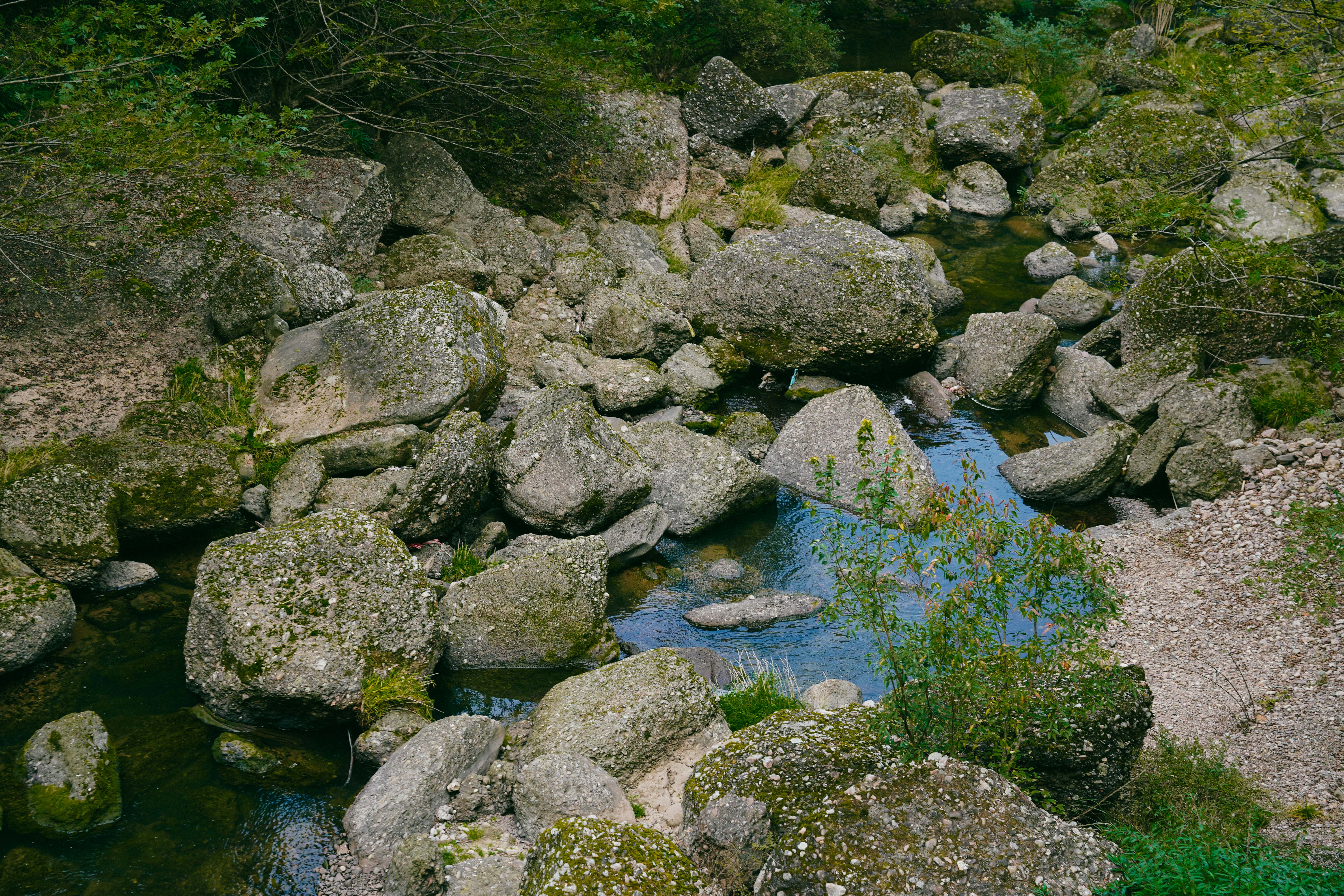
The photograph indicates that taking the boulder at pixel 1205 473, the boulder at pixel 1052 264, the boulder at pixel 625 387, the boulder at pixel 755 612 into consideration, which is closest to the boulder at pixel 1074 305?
the boulder at pixel 1052 264

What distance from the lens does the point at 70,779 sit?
6.16 meters

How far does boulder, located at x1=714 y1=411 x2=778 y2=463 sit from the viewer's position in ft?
38.3

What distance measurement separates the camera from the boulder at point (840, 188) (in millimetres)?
17422

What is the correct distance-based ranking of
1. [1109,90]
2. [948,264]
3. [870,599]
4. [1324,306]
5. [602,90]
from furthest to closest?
1. [1109,90]
2. [948,264]
3. [602,90]
4. [1324,306]
5. [870,599]

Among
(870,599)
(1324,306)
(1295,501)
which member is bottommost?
(1295,501)

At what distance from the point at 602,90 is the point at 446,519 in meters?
9.22

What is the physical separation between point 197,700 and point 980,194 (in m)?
17.8

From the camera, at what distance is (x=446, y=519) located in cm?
944

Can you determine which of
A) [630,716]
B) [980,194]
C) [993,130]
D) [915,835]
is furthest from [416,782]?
[993,130]

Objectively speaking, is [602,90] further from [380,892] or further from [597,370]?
[380,892]

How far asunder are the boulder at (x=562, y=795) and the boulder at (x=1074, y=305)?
37.8 feet

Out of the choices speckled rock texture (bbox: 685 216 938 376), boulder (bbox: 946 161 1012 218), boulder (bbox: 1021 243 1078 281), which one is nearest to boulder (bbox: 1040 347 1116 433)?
speckled rock texture (bbox: 685 216 938 376)

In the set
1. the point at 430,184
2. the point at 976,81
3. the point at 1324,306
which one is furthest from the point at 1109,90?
the point at 430,184

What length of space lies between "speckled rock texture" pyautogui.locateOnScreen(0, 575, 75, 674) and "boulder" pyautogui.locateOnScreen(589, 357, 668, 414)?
6.33 meters
